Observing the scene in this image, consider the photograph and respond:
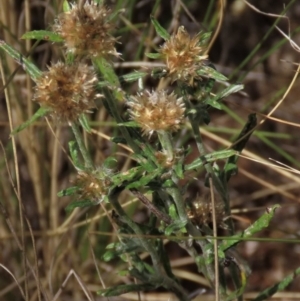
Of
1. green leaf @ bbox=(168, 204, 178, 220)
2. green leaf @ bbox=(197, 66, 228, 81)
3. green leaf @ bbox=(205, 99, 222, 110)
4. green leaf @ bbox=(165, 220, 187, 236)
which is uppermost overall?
green leaf @ bbox=(197, 66, 228, 81)

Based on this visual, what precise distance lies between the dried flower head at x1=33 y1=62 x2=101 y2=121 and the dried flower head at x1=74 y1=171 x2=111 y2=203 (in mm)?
152

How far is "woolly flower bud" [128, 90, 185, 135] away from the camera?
992 mm

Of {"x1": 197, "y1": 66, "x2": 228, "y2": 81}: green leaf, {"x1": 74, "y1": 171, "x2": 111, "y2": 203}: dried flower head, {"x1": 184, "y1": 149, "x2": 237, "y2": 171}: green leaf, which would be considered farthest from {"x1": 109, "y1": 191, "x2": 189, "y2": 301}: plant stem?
{"x1": 197, "y1": 66, "x2": 228, "y2": 81}: green leaf

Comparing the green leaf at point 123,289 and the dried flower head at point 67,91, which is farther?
the green leaf at point 123,289

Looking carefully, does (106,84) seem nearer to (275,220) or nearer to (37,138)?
(37,138)

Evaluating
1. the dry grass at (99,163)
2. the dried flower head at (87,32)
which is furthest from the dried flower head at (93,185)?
the dry grass at (99,163)

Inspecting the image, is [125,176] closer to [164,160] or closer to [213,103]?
[164,160]

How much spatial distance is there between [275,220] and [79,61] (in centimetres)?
160

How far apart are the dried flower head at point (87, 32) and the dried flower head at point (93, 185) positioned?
0.21m

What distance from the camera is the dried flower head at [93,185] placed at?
3.54 ft

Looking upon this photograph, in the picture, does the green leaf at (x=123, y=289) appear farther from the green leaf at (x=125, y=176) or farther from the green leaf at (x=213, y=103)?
the green leaf at (x=213, y=103)

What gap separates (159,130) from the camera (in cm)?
101

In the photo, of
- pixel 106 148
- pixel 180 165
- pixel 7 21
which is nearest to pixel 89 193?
pixel 180 165

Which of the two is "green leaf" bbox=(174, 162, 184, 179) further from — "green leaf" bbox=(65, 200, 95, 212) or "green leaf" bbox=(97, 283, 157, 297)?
"green leaf" bbox=(97, 283, 157, 297)
